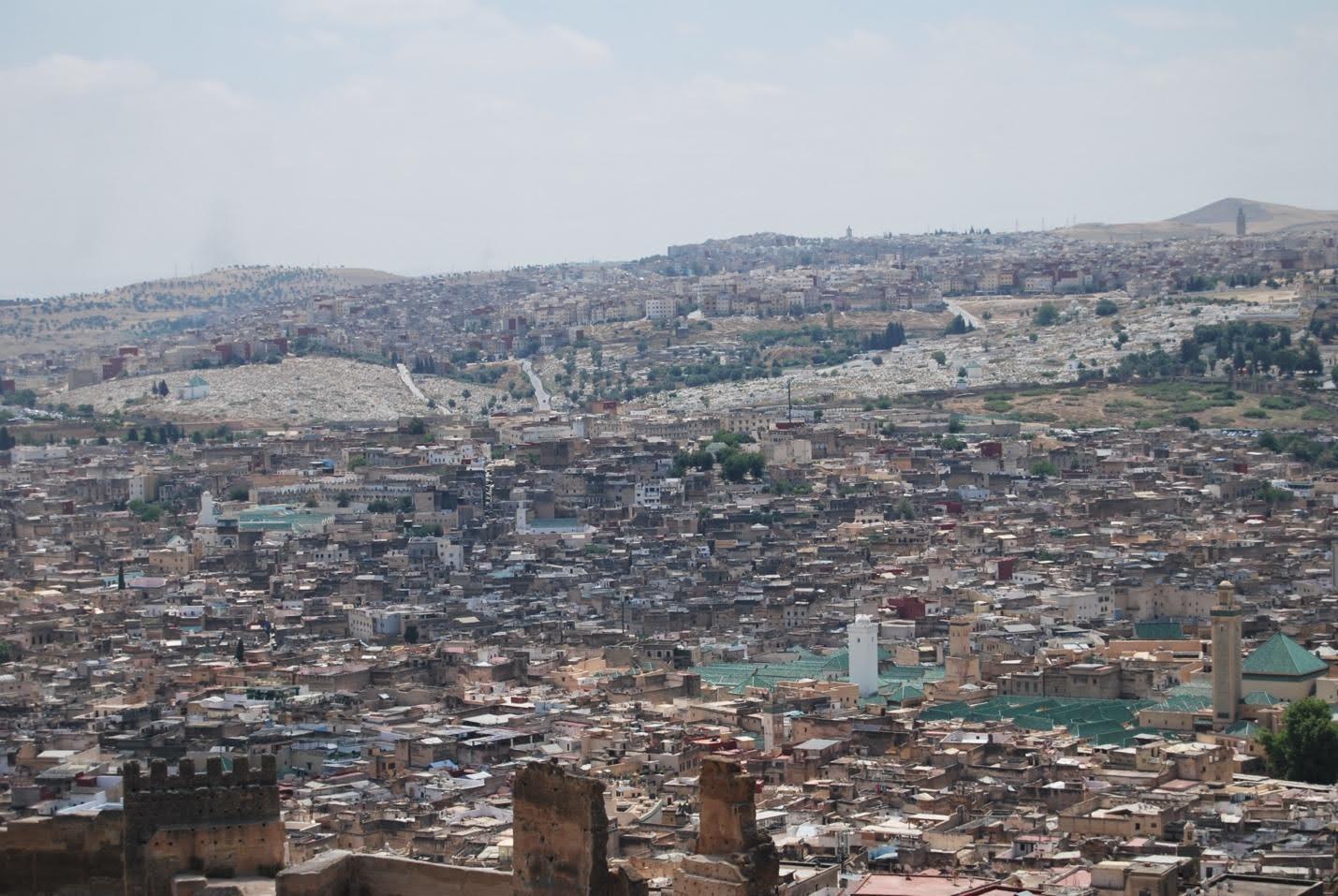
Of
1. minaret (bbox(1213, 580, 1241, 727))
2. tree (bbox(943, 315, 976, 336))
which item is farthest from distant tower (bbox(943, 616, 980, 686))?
tree (bbox(943, 315, 976, 336))

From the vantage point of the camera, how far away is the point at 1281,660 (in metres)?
43.2

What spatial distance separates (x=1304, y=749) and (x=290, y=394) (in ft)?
279

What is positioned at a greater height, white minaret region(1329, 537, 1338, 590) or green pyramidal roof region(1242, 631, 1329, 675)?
green pyramidal roof region(1242, 631, 1329, 675)

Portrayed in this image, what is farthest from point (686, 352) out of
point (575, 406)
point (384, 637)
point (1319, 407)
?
point (384, 637)

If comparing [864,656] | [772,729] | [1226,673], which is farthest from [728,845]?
[864,656]

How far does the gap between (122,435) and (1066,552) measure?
49117mm

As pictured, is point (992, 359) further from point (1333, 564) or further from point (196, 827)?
point (196, 827)

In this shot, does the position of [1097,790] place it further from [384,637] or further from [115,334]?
[115,334]

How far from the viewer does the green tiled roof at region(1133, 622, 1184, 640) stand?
5266 centimetres

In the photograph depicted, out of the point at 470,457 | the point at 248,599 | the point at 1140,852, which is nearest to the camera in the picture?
the point at 1140,852

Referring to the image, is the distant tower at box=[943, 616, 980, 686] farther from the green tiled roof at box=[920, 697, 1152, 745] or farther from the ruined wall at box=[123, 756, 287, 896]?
the ruined wall at box=[123, 756, 287, 896]

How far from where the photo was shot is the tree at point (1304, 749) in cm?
3766

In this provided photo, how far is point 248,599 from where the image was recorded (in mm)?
62219

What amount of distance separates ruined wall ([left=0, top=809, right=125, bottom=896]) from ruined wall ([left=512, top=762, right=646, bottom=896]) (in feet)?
12.4
